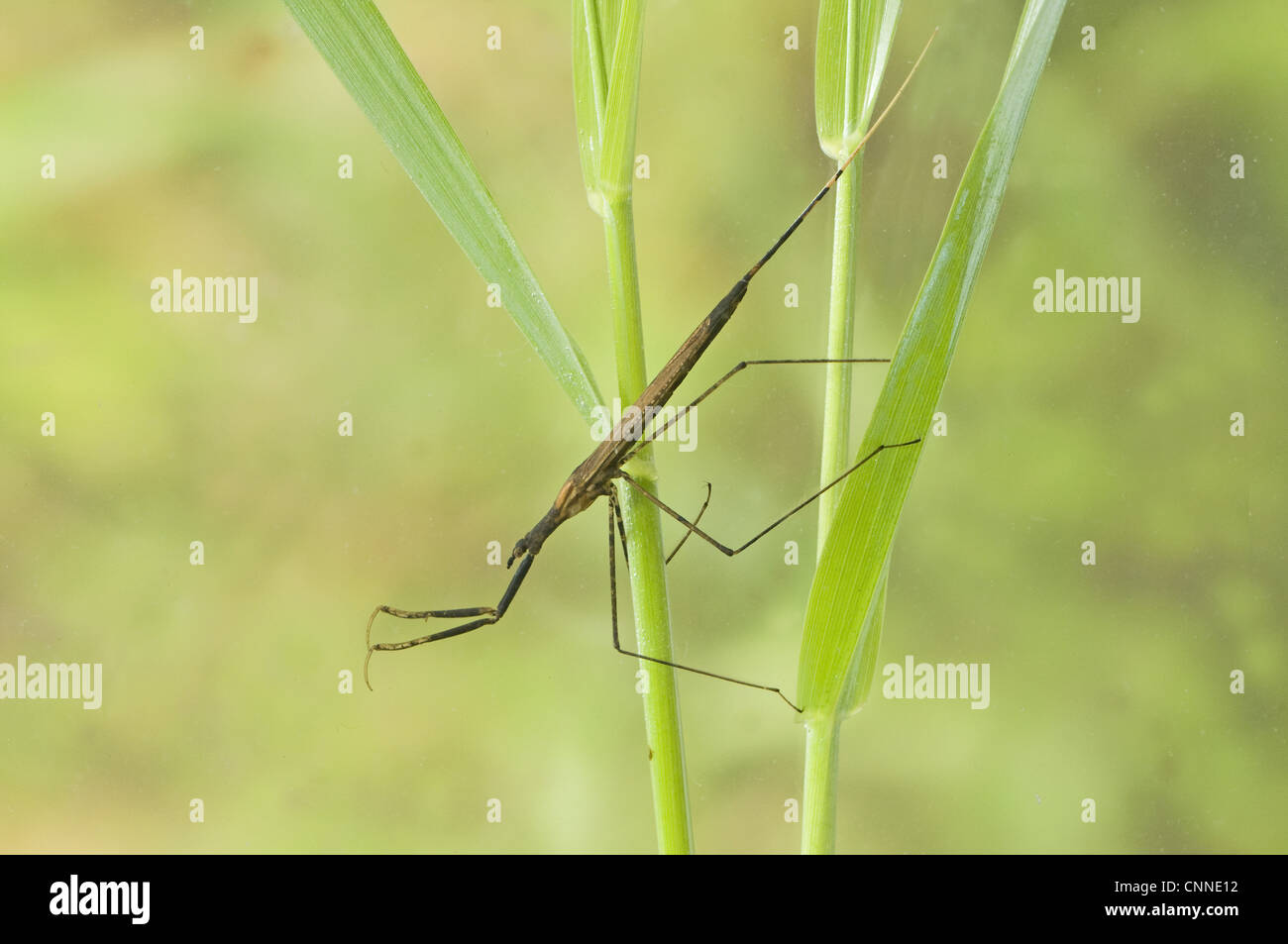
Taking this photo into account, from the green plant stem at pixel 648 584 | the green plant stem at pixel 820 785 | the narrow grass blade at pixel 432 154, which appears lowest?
the green plant stem at pixel 820 785

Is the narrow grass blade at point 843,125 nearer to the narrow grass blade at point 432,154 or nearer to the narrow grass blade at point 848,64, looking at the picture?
the narrow grass blade at point 848,64

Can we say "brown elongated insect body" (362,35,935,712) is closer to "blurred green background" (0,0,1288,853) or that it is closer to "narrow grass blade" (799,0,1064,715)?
"narrow grass blade" (799,0,1064,715)

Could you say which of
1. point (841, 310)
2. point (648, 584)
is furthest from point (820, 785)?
point (841, 310)

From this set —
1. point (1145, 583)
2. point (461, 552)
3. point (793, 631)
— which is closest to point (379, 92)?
point (461, 552)

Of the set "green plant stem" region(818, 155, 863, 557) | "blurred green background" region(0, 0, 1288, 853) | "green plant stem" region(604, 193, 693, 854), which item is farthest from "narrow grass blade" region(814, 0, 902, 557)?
"blurred green background" region(0, 0, 1288, 853)

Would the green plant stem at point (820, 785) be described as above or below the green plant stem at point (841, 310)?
below

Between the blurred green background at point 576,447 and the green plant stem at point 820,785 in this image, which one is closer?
the green plant stem at point 820,785

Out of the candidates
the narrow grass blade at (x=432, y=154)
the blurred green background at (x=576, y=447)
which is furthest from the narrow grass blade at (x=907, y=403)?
the blurred green background at (x=576, y=447)
